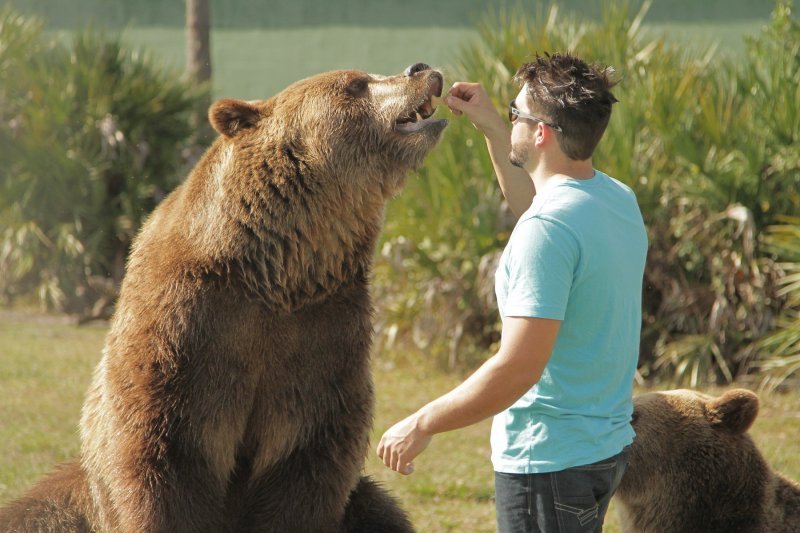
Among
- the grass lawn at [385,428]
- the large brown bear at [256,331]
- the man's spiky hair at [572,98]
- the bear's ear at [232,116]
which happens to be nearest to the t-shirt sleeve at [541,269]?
the man's spiky hair at [572,98]

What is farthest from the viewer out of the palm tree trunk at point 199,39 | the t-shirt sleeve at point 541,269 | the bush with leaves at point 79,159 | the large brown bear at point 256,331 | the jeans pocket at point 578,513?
the palm tree trunk at point 199,39

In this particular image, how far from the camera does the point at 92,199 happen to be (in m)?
13.2

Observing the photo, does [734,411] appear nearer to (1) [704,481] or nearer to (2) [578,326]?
(1) [704,481]

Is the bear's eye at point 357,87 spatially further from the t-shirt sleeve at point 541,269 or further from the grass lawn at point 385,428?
the grass lawn at point 385,428

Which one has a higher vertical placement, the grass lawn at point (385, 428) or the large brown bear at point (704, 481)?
the large brown bear at point (704, 481)

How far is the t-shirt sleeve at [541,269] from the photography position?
3.06 meters

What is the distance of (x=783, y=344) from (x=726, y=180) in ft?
4.76

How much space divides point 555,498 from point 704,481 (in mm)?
1192

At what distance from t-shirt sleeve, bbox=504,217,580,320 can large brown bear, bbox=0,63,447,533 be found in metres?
1.00

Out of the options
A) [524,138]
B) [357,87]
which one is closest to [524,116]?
[524,138]

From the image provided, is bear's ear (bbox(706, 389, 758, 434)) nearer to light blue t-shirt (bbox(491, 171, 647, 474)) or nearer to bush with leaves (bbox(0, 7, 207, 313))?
light blue t-shirt (bbox(491, 171, 647, 474))

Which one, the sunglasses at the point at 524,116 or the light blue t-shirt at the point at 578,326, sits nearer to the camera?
the light blue t-shirt at the point at 578,326

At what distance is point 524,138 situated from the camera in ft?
11.1

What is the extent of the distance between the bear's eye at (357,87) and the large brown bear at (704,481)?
1676mm
